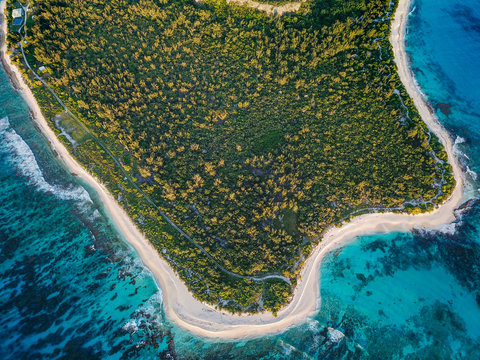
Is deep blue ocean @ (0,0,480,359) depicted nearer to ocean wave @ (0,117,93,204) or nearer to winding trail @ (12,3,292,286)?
ocean wave @ (0,117,93,204)

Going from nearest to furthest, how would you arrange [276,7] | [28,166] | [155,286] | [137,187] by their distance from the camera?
1. [155,286]
2. [137,187]
3. [28,166]
4. [276,7]

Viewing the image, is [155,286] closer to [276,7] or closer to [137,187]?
[137,187]

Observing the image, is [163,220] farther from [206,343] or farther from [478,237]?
[478,237]

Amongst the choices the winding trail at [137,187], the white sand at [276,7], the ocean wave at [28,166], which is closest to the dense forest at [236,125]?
the winding trail at [137,187]

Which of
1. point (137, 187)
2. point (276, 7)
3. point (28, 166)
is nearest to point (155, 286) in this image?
point (137, 187)

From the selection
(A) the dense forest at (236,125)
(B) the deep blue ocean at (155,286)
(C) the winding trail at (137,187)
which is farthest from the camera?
(A) the dense forest at (236,125)

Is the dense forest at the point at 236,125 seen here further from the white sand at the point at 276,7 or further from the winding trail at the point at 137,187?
the white sand at the point at 276,7
